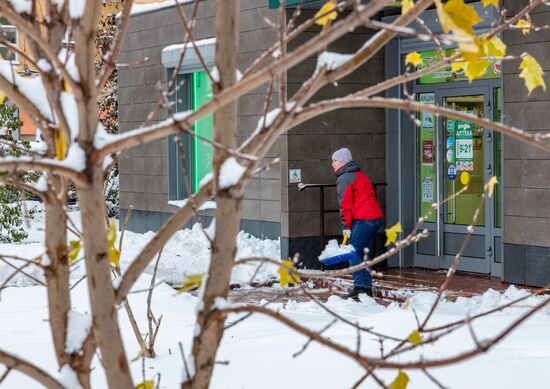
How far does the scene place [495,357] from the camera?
707 cm

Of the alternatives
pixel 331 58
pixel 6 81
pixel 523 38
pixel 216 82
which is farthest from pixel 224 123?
pixel 523 38

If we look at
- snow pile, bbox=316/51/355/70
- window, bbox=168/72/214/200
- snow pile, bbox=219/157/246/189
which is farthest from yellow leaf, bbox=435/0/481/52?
window, bbox=168/72/214/200

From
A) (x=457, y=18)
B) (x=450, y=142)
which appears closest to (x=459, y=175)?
(x=450, y=142)

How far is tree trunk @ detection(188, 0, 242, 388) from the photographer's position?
102 inches

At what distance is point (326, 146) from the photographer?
14.9 meters

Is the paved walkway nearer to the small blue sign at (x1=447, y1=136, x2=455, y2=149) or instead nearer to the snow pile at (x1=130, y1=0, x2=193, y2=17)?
the small blue sign at (x1=447, y1=136, x2=455, y2=149)

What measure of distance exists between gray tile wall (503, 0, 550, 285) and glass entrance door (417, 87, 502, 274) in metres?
1.17

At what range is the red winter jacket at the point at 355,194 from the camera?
1175 cm

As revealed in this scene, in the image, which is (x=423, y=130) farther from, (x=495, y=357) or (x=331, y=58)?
(x=331, y=58)

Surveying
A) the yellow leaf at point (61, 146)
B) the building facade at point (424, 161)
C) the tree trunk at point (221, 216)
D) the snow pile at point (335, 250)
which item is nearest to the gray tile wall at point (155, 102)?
the building facade at point (424, 161)

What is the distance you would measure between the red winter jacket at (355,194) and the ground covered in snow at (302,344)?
3.56 feet

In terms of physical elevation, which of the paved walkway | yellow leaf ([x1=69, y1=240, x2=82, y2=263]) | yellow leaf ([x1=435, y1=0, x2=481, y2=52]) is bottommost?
the paved walkway

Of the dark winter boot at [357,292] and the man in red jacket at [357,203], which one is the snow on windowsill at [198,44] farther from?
the dark winter boot at [357,292]

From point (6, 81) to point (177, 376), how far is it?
161 inches
